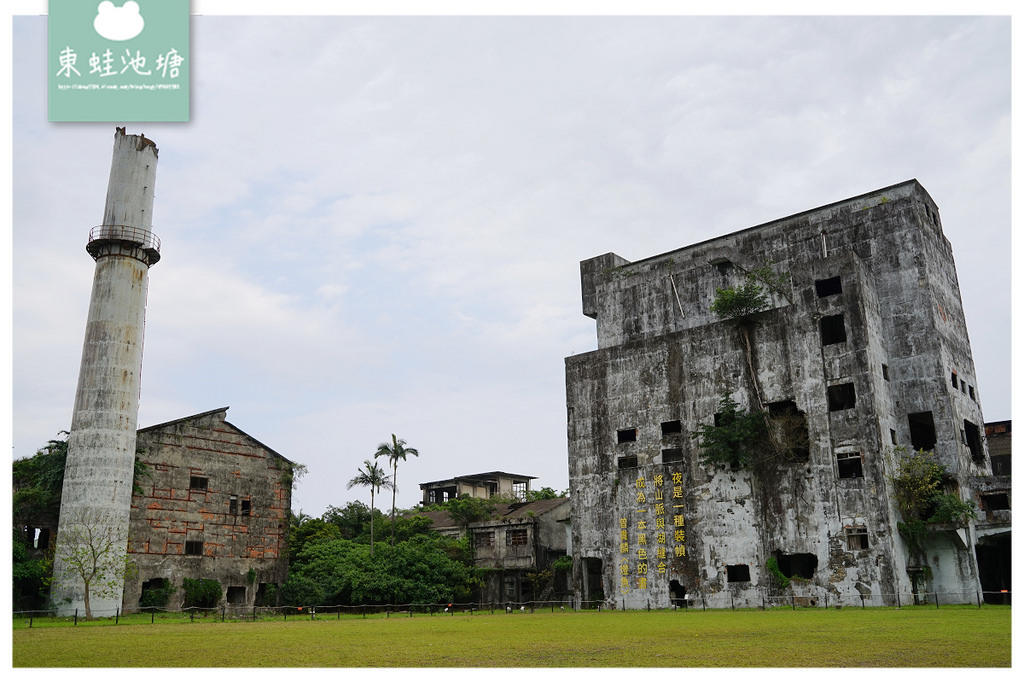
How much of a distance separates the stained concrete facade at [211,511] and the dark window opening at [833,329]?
2364 cm

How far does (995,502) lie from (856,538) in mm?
5421

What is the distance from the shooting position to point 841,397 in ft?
96.6

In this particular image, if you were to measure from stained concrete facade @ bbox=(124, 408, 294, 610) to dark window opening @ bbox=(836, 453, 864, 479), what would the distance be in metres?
23.4

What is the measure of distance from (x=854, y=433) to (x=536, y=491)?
31852 millimetres

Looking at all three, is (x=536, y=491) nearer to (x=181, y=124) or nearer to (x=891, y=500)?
(x=891, y=500)

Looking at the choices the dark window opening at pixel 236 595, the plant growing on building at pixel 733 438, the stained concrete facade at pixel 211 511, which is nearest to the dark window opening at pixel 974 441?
the plant growing on building at pixel 733 438

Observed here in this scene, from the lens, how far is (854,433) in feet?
92.8

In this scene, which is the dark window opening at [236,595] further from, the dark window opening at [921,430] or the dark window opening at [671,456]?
the dark window opening at [921,430]

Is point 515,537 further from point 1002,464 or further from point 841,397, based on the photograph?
point 1002,464

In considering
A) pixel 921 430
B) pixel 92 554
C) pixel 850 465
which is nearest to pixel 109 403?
pixel 92 554

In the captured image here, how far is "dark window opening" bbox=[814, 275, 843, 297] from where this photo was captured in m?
30.3

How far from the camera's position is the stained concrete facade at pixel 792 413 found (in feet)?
91.1

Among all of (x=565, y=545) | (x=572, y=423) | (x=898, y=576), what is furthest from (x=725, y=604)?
(x=565, y=545)

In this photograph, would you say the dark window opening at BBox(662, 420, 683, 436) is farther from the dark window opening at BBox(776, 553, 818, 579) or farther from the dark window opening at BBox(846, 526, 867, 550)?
the dark window opening at BBox(846, 526, 867, 550)
